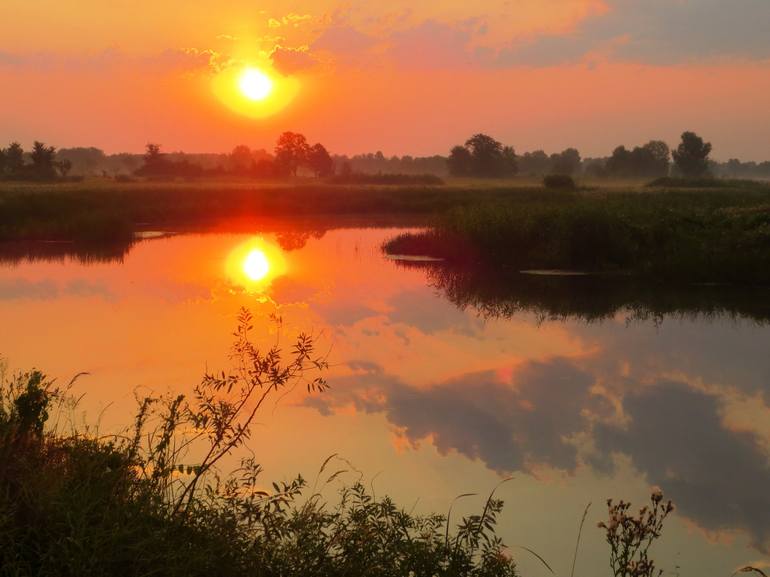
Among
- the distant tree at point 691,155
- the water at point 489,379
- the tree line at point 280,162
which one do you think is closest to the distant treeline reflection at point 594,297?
the water at point 489,379

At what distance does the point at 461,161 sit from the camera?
10412 cm

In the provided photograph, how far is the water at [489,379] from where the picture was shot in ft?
27.8

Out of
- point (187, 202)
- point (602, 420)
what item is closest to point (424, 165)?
point (187, 202)

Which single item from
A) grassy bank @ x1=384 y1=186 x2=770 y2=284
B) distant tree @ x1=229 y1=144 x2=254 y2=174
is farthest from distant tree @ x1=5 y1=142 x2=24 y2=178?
distant tree @ x1=229 y1=144 x2=254 y2=174

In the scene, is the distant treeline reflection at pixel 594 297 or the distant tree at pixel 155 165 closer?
the distant treeline reflection at pixel 594 297

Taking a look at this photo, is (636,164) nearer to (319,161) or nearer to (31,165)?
(319,161)

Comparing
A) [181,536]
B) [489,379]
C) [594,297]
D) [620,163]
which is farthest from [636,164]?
[181,536]

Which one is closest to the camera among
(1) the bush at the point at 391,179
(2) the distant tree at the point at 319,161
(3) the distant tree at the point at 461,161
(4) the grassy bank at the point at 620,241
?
(4) the grassy bank at the point at 620,241

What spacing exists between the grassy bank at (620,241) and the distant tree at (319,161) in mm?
82604

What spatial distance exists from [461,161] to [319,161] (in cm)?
1905

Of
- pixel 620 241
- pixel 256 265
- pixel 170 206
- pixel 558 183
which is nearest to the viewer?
pixel 620 241

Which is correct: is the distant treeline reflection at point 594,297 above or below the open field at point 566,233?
below

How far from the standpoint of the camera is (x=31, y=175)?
219 feet

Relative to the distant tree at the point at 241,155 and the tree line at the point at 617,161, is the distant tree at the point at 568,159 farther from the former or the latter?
the distant tree at the point at 241,155
